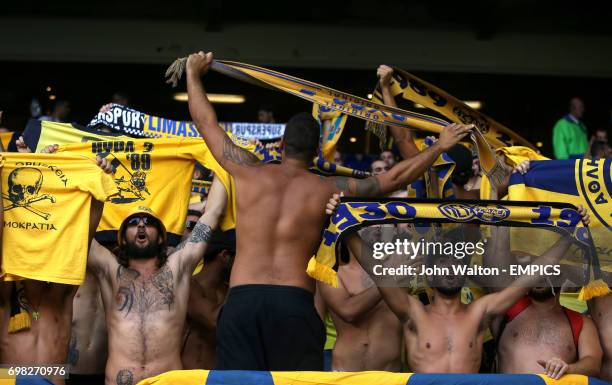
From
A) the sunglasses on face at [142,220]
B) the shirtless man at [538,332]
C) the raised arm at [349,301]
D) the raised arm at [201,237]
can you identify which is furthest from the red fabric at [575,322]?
the sunglasses on face at [142,220]

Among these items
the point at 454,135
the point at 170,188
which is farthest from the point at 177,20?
the point at 454,135

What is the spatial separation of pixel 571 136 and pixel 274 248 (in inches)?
275

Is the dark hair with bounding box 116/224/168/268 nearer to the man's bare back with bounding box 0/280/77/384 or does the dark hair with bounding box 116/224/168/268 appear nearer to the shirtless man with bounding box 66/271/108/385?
the man's bare back with bounding box 0/280/77/384

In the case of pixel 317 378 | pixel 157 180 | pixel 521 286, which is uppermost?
pixel 157 180

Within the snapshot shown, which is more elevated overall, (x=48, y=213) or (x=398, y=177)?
(x=398, y=177)

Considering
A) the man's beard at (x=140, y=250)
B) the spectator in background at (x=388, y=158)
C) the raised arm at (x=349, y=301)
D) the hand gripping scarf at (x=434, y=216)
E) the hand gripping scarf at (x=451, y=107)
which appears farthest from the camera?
the spectator in background at (x=388, y=158)

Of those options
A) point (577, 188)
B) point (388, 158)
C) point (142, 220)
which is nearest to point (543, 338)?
point (577, 188)

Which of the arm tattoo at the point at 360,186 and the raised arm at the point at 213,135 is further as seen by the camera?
the arm tattoo at the point at 360,186

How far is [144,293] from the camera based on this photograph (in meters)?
7.31

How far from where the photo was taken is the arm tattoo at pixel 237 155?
261 inches

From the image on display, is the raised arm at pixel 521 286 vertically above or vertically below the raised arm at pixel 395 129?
below

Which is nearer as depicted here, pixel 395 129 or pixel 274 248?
pixel 274 248

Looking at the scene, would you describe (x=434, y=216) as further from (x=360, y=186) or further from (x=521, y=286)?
(x=521, y=286)

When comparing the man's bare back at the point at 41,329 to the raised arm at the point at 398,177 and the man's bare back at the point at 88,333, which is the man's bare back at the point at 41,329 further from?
the raised arm at the point at 398,177
